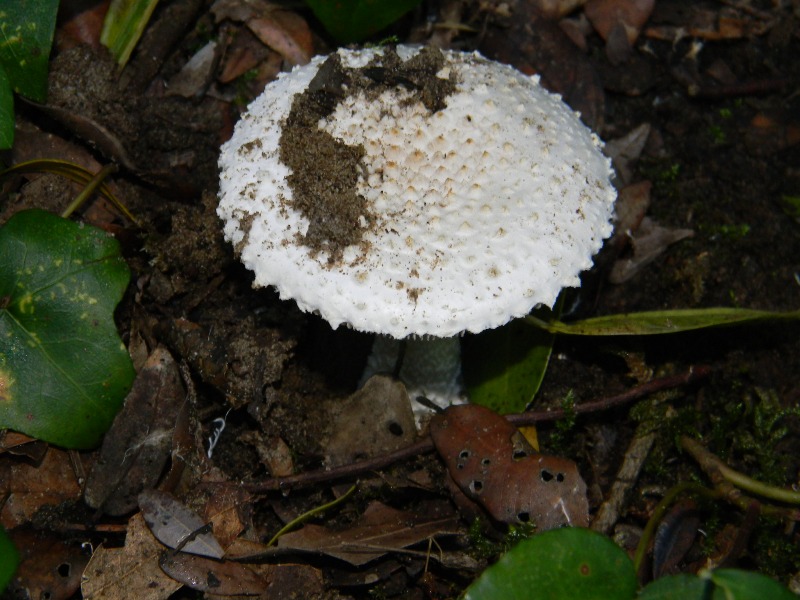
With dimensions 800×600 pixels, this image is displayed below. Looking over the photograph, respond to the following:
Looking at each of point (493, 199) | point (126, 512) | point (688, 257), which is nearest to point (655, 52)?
point (688, 257)

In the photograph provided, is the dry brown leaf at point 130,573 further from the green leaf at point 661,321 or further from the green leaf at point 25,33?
the green leaf at point 25,33

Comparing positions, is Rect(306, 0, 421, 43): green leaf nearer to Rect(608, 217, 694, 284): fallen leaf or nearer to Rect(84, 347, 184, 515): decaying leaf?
Rect(608, 217, 694, 284): fallen leaf

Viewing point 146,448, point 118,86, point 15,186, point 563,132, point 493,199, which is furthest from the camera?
point 118,86

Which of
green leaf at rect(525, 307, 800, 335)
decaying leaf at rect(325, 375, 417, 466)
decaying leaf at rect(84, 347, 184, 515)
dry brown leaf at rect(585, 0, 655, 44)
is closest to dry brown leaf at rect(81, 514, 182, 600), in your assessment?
decaying leaf at rect(84, 347, 184, 515)

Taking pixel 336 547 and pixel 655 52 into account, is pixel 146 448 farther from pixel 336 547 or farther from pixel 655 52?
pixel 655 52

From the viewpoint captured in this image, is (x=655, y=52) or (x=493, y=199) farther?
(x=655, y=52)

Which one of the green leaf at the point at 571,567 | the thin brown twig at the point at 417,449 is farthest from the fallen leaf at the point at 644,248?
the green leaf at the point at 571,567

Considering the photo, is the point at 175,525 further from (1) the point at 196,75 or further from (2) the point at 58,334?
(1) the point at 196,75
